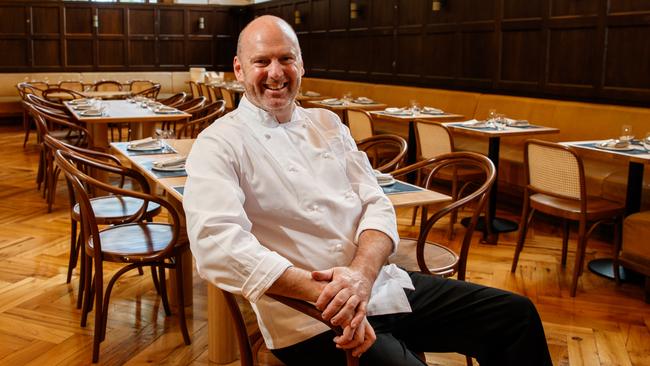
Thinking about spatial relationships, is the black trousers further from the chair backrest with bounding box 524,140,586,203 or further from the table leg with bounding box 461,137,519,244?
the table leg with bounding box 461,137,519,244

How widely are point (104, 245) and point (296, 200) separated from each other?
136cm

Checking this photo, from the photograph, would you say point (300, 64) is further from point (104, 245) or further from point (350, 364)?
point (104, 245)

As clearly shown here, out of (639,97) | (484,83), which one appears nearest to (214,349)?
(639,97)

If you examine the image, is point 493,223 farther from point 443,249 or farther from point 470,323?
point 470,323

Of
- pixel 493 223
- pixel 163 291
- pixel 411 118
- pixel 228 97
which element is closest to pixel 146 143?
pixel 163 291

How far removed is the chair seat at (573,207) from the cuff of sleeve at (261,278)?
2781 mm

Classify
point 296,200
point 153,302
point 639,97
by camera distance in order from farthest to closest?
point 639,97
point 153,302
point 296,200

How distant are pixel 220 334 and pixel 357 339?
1.37 meters

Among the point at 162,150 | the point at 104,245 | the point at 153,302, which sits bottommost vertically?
the point at 153,302

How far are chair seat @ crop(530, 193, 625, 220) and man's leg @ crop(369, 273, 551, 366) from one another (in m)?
2.20

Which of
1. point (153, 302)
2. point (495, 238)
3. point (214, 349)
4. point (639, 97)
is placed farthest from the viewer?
point (639, 97)

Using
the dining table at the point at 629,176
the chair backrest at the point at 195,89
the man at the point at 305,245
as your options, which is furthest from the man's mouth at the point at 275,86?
the chair backrest at the point at 195,89

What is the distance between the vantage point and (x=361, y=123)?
6301mm

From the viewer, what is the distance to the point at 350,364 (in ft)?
5.55
